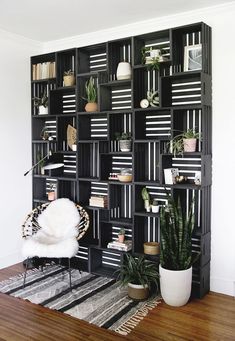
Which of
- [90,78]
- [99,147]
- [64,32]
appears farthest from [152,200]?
[64,32]

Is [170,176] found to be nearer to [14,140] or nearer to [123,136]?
[123,136]

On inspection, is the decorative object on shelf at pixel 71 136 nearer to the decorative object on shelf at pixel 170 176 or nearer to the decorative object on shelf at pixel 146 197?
the decorative object on shelf at pixel 146 197

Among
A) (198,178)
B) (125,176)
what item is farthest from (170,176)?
(125,176)

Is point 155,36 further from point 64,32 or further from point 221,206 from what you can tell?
point 221,206

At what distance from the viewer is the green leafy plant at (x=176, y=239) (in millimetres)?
3350

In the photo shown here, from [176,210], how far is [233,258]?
0.76 metres

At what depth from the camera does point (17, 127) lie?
453cm

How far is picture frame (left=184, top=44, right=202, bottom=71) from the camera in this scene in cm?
357

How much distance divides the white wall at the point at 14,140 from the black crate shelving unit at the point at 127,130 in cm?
12

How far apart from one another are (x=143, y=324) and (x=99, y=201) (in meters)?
1.51

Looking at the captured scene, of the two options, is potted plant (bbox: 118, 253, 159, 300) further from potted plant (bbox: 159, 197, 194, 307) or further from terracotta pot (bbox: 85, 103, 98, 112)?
terracotta pot (bbox: 85, 103, 98, 112)

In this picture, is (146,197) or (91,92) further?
(91,92)

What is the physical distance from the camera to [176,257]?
3373mm

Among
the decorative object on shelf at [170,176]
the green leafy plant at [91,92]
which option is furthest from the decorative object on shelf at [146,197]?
the green leafy plant at [91,92]
